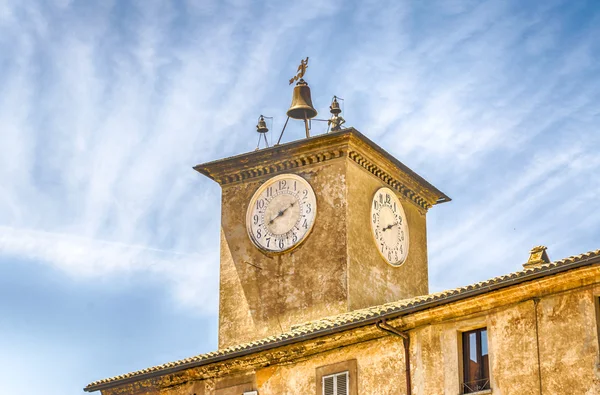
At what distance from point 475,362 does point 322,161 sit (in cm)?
1056

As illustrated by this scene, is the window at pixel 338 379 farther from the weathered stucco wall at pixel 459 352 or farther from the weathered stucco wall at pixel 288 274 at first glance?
the weathered stucco wall at pixel 288 274

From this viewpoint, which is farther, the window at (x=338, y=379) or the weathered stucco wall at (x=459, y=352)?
the window at (x=338, y=379)

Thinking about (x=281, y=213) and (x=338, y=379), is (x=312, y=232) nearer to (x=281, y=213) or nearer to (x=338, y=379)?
(x=281, y=213)

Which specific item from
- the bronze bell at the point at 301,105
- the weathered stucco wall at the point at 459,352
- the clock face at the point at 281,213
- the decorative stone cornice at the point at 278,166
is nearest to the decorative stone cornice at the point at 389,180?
the decorative stone cornice at the point at 278,166

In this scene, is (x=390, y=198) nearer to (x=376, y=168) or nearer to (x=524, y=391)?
(x=376, y=168)

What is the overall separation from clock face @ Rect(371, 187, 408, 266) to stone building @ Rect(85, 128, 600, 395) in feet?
0.16

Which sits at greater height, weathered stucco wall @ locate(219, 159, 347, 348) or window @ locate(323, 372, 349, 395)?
weathered stucco wall @ locate(219, 159, 347, 348)

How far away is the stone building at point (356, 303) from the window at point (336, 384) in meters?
0.02

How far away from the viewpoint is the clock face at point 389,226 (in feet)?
121

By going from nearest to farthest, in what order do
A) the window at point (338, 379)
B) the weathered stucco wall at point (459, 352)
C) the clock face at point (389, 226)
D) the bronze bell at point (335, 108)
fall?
the weathered stucco wall at point (459, 352)
the window at point (338, 379)
the clock face at point (389, 226)
the bronze bell at point (335, 108)

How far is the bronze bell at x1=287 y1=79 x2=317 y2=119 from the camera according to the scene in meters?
38.9

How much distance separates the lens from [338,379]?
29203 mm

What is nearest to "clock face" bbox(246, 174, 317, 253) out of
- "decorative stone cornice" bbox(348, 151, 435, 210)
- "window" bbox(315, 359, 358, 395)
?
"decorative stone cornice" bbox(348, 151, 435, 210)

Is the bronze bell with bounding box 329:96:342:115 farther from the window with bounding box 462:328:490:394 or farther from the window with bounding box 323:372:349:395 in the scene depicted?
the window with bounding box 462:328:490:394
